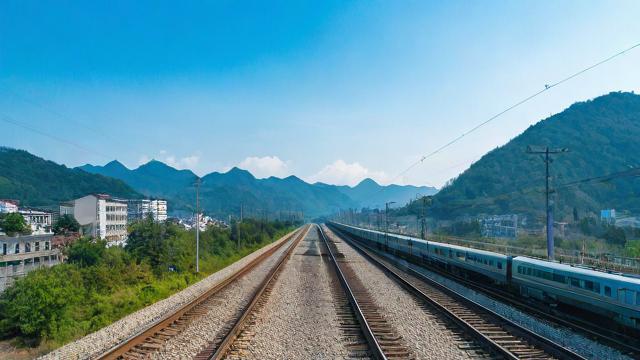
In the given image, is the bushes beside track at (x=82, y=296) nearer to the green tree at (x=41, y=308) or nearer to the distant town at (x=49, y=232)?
the green tree at (x=41, y=308)

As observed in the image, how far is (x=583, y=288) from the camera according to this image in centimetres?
1542

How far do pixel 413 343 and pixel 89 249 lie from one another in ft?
177

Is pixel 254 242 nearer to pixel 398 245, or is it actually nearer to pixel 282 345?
pixel 398 245

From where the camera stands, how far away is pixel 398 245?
46.3 m

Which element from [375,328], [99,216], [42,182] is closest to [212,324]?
[375,328]

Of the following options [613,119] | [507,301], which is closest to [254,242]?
[507,301]

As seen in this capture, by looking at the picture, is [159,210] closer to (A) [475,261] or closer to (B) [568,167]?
(A) [475,261]

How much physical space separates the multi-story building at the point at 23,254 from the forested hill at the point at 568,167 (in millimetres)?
75975

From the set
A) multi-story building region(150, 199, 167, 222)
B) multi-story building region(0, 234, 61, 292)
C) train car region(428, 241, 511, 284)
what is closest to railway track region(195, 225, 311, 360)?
train car region(428, 241, 511, 284)

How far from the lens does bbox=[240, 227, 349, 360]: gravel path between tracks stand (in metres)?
11.4

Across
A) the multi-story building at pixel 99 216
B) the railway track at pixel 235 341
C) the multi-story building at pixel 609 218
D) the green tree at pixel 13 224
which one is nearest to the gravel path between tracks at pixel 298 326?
the railway track at pixel 235 341

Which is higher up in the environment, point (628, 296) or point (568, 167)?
point (568, 167)

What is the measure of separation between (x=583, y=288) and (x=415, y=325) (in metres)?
6.13

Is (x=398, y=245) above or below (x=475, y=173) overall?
below
